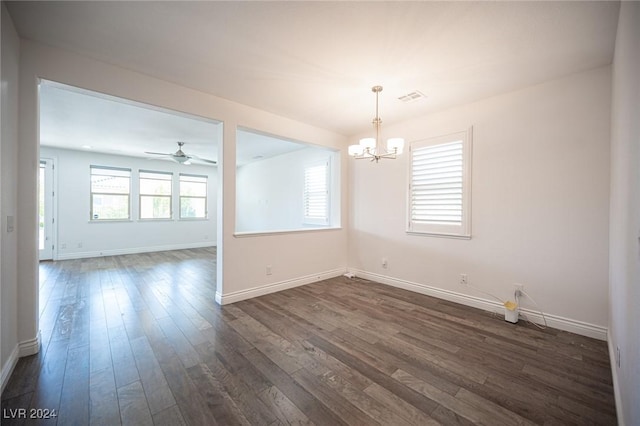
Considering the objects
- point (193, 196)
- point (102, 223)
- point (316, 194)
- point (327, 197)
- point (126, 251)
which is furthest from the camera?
point (193, 196)

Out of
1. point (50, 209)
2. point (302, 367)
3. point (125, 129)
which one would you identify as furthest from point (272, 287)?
point (50, 209)

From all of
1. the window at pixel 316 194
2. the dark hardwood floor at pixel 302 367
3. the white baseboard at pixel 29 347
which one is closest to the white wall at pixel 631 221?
the dark hardwood floor at pixel 302 367

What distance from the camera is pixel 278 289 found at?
3.92 m

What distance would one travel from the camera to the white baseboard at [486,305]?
2580mm

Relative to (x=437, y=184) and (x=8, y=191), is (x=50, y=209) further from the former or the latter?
(x=437, y=184)

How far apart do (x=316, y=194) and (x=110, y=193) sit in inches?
228

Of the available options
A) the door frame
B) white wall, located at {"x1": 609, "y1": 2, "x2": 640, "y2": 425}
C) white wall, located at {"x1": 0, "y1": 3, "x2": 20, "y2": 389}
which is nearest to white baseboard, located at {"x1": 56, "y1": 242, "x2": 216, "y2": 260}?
the door frame

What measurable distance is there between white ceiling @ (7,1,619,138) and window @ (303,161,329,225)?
8.10 ft

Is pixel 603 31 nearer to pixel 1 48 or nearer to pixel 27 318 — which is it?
pixel 1 48

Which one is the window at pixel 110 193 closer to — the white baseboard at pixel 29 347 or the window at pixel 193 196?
the window at pixel 193 196

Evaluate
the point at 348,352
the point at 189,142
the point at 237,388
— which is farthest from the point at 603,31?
the point at 189,142

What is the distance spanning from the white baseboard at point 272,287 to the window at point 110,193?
18.7ft

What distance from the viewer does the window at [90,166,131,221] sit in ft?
22.2

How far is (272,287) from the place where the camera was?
3.85 m
